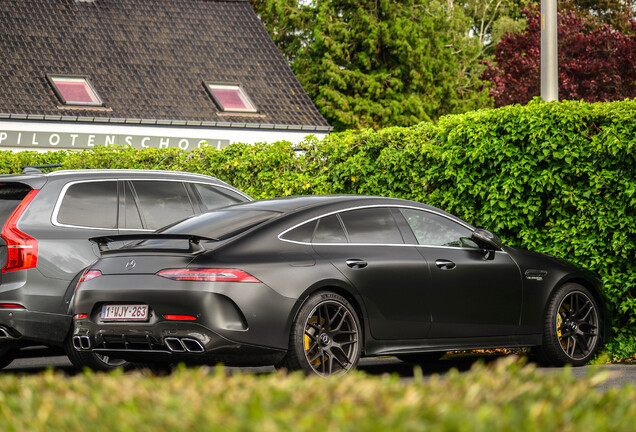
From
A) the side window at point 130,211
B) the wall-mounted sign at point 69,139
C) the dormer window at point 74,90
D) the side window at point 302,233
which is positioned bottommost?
the side window at point 302,233

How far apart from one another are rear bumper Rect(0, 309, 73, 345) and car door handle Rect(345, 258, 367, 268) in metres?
2.56

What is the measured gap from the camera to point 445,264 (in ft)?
29.5

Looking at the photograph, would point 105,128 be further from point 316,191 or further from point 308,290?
point 308,290

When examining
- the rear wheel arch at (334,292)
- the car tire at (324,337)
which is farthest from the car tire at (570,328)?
the car tire at (324,337)

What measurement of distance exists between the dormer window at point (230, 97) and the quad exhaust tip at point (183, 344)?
26261mm

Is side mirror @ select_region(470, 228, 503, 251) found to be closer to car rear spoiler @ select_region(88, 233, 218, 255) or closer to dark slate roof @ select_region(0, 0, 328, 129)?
car rear spoiler @ select_region(88, 233, 218, 255)

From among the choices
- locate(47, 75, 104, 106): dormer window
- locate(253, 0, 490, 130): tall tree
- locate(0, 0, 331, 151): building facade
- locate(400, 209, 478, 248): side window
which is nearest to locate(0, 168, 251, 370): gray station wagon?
locate(400, 209, 478, 248): side window

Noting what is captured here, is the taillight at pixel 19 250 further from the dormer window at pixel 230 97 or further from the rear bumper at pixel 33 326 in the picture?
the dormer window at pixel 230 97

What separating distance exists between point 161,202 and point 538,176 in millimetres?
3753

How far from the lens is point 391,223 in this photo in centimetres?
897

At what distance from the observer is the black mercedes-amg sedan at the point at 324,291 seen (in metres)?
7.58

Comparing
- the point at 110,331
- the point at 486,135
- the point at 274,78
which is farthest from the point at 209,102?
the point at 110,331

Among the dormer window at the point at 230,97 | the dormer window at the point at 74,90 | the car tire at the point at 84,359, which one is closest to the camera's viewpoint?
the car tire at the point at 84,359

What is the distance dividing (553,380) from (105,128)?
28.9 metres
